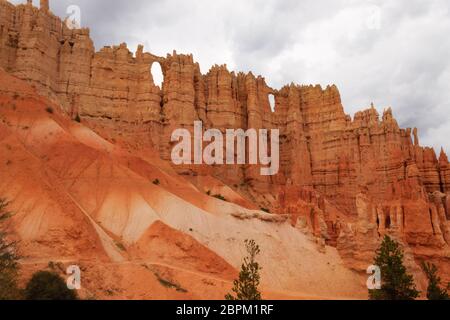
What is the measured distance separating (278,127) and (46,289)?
63648mm

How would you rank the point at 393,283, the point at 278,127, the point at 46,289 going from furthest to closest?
the point at 278,127 < the point at 393,283 < the point at 46,289

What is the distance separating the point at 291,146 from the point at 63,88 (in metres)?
38.9

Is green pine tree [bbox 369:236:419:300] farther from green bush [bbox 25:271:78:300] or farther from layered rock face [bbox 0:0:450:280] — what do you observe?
green bush [bbox 25:271:78:300]

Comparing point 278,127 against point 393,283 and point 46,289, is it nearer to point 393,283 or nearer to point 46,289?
point 393,283

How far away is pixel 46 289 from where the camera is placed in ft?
66.8

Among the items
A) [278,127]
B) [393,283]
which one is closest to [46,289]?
[393,283]

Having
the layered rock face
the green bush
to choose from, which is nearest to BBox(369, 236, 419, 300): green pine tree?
the layered rock face

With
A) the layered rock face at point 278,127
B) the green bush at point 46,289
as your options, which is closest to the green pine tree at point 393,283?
the layered rock face at point 278,127

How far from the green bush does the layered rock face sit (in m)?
26.9

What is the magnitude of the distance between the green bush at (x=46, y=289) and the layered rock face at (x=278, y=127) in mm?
26861

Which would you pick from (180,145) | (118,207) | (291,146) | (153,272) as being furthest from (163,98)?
(153,272)

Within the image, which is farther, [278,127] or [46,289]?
[278,127]

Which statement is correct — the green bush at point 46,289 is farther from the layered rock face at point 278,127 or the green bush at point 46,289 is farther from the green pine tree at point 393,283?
the layered rock face at point 278,127

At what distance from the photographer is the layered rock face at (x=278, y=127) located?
45844 millimetres
